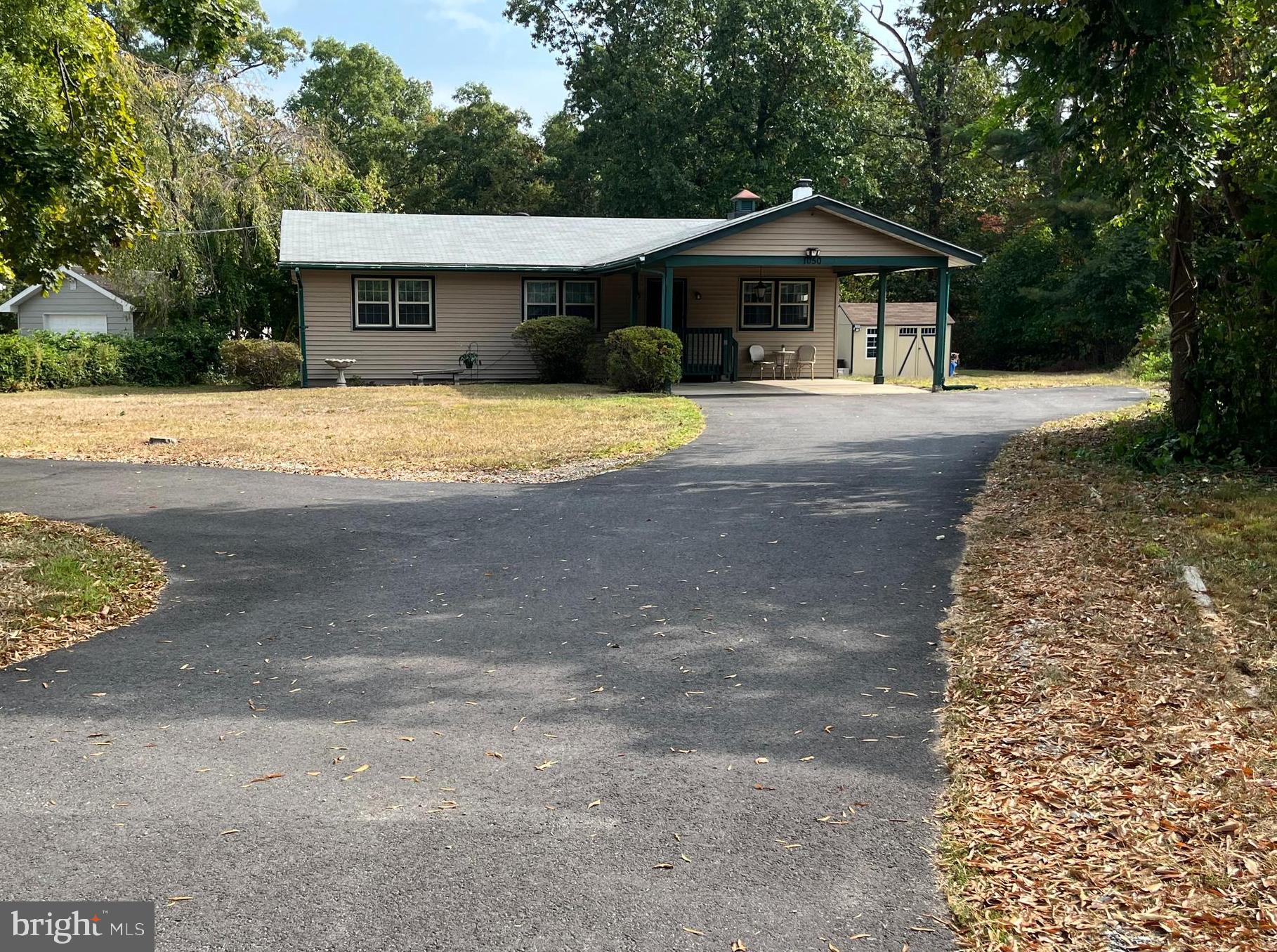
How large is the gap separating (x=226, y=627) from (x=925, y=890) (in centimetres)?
400

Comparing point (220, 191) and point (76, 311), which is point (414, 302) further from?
point (76, 311)

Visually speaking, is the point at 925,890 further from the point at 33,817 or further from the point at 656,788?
the point at 33,817

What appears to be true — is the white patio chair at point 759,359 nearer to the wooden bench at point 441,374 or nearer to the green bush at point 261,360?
the wooden bench at point 441,374

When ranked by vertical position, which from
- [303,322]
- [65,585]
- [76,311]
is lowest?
[65,585]

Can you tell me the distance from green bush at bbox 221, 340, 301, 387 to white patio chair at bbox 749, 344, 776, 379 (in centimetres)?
1012

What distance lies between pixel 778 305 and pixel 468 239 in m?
7.48

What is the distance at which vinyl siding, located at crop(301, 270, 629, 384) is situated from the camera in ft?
Answer: 77.3

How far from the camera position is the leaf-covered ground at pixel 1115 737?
118 inches

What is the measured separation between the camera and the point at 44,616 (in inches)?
226

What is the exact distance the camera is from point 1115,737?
4.12 m

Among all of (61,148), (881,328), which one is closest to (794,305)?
(881,328)

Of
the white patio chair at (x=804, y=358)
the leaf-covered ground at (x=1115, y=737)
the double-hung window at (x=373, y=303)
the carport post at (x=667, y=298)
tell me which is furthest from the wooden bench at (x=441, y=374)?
the leaf-covered ground at (x=1115, y=737)

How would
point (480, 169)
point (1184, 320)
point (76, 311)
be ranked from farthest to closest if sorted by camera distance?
point (480, 169), point (76, 311), point (1184, 320)

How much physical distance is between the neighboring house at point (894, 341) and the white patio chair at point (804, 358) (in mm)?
5675
